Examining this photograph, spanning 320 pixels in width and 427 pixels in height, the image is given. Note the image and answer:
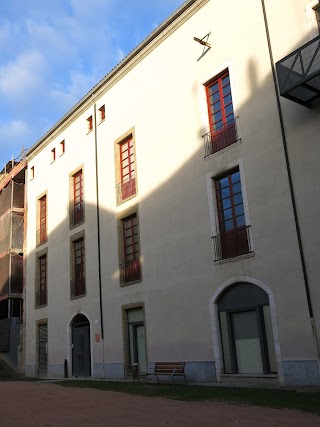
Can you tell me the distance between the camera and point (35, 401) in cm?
1309

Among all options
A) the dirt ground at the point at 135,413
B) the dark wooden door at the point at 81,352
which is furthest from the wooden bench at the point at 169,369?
the dark wooden door at the point at 81,352

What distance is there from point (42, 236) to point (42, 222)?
3.19 feet

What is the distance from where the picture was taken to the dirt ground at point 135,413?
8.42 metres

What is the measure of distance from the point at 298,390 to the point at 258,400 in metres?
1.76

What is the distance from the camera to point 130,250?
65.0 feet

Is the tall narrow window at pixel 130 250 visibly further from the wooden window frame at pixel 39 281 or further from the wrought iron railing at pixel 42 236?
the wrought iron railing at pixel 42 236

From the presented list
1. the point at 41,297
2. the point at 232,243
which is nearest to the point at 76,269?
the point at 41,297

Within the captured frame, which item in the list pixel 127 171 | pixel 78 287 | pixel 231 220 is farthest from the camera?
pixel 78 287

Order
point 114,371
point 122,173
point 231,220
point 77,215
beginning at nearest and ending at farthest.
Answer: point 231,220 → point 114,371 → point 122,173 → point 77,215

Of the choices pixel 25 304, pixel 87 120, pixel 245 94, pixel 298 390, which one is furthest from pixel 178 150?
pixel 25 304

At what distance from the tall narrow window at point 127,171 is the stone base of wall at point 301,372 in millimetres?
9654

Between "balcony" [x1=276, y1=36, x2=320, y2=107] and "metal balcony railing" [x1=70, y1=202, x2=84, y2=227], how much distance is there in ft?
42.6

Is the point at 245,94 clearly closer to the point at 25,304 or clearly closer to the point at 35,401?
the point at 35,401

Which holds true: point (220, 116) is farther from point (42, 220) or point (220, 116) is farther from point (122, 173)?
point (42, 220)
